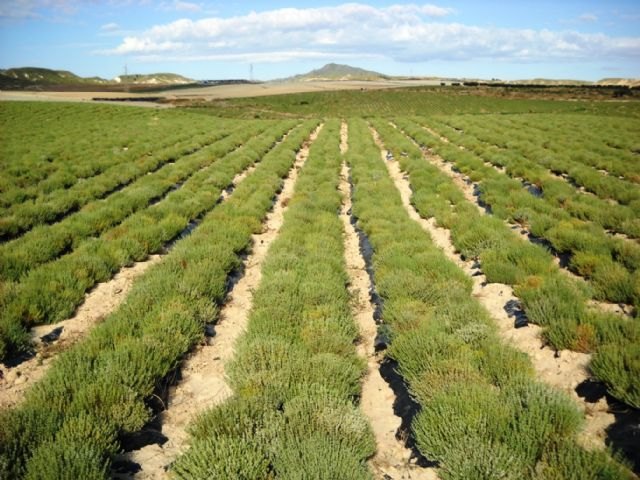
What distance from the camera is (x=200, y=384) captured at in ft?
15.8

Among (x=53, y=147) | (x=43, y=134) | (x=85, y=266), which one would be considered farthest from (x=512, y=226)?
(x=43, y=134)

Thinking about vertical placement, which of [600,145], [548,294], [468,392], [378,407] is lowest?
[378,407]

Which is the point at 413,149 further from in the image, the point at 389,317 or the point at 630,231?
the point at 389,317

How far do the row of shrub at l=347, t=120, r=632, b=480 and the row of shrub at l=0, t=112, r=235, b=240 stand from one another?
29.0ft

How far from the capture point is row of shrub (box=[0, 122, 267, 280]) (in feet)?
24.7

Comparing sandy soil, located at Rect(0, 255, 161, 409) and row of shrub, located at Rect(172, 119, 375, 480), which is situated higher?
row of shrub, located at Rect(172, 119, 375, 480)

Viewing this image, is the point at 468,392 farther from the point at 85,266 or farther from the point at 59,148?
the point at 59,148

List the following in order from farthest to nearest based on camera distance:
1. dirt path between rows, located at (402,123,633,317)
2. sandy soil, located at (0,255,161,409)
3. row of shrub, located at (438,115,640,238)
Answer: row of shrub, located at (438,115,640,238) < dirt path between rows, located at (402,123,633,317) < sandy soil, located at (0,255,161,409)

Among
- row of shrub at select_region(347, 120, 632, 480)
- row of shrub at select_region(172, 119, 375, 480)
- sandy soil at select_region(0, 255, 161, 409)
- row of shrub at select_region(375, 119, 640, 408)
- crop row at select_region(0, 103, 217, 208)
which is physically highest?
crop row at select_region(0, 103, 217, 208)

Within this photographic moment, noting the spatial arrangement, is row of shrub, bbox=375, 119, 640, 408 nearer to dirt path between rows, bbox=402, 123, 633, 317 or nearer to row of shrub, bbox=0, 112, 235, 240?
dirt path between rows, bbox=402, 123, 633, 317

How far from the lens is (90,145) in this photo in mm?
22594

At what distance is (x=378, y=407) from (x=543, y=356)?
2.18 m


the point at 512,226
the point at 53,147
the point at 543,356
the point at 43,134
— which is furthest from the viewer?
the point at 43,134

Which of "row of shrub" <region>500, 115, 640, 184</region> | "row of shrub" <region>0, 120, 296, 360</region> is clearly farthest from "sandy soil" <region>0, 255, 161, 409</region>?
"row of shrub" <region>500, 115, 640, 184</region>
